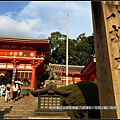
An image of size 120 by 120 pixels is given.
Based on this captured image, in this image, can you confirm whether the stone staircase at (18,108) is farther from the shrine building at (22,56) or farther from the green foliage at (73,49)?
the green foliage at (73,49)

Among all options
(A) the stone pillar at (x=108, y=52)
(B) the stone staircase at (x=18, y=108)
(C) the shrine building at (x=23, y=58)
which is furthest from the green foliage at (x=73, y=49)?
(A) the stone pillar at (x=108, y=52)

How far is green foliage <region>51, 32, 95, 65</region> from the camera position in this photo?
137 feet

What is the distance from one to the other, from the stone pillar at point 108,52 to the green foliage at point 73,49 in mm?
35720

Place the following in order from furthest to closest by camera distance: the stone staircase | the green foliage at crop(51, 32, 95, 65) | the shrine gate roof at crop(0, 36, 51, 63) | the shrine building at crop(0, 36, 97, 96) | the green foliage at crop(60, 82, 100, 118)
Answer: the green foliage at crop(51, 32, 95, 65) < the shrine gate roof at crop(0, 36, 51, 63) < the shrine building at crop(0, 36, 97, 96) < the stone staircase < the green foliage at crop(60, 82, 100, 118)

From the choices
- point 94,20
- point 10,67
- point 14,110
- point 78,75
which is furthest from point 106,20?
point 78,75

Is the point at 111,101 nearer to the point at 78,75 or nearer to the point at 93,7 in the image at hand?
the point at 93,7

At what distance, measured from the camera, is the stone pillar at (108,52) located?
4098 millimetres

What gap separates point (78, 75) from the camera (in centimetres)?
2327

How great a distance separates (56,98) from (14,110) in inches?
128

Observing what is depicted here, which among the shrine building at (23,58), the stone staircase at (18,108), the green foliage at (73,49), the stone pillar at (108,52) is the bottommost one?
the stone staircase at (18,108)

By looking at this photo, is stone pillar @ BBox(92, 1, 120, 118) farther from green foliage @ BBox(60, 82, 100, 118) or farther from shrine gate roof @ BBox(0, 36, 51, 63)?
shrine gate roof @ BBox(0, 36, 51, 63)

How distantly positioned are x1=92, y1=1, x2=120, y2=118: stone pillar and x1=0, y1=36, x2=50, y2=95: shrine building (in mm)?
12321

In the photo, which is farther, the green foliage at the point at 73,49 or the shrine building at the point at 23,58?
the green foliage at the point at 73,49

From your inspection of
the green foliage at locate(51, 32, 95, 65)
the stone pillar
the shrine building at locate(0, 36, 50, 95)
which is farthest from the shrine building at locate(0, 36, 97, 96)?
Answer: the green foliage at locate(51, 32, 95, 65)
